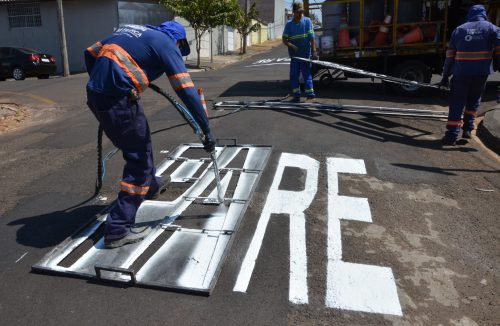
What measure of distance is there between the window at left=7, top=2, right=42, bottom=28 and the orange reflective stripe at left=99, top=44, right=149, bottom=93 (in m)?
24.4

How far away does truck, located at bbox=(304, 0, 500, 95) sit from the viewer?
9.95m

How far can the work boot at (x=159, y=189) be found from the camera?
452 cm

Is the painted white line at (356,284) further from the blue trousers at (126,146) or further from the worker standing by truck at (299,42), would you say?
the worker standing by truck at (299,42)

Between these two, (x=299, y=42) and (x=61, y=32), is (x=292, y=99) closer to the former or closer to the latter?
(x=299, y=42)

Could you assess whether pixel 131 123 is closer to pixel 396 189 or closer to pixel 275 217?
pixel 275 217

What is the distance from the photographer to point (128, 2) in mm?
23266

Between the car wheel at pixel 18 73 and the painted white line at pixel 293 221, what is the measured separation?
17.8 meters

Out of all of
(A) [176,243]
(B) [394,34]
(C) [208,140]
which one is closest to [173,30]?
(C) [208,140]

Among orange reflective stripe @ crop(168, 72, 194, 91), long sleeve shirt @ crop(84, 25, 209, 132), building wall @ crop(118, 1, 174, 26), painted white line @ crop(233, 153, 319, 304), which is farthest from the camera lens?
building wall @ crop(118, 1, 174, 26)

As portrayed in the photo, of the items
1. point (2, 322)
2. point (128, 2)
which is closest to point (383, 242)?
point (2, 322)

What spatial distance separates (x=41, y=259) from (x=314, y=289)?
7.18 ft

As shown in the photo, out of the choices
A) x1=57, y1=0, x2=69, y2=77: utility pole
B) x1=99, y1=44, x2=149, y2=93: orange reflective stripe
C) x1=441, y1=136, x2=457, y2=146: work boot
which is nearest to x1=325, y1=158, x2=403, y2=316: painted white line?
x1=99, y1=44, x2=149, y2=93: orange reflective stripe

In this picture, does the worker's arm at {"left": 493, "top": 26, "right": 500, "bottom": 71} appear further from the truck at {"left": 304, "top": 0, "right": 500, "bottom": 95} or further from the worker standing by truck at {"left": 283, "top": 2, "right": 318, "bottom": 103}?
the truck at {"left": 304, "top": 0, "right": 500, "bottom": 95}

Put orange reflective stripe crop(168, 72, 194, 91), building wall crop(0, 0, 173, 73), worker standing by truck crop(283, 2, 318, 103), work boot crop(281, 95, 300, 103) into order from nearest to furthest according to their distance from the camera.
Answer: orange reflective stripe crop(168, 72, 194, 91) < worker standing by truck crop(283, 2, 318, 103) < work boot crop(281, 95, 300, 103) < building wall crop(0, 0, 173, 73)
